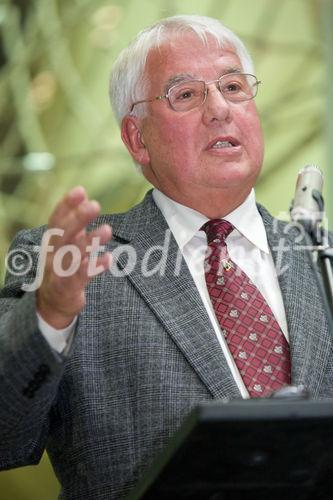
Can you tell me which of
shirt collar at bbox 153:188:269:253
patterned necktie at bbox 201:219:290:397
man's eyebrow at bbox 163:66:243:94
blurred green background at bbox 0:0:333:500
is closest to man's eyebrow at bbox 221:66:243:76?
man's eyebrow at bbox 163:66:243:94

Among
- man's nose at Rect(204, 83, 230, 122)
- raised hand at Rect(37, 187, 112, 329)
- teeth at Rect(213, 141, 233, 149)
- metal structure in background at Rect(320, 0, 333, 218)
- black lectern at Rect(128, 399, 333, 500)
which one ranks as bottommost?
black lectern at Rect(128, 399, 333, 500)

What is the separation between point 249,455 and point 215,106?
3.64ft

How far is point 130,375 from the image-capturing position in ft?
6.70

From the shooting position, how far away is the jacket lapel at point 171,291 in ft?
6.60

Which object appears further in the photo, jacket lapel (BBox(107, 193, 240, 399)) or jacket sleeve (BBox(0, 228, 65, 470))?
jacket lapel (BBox(107, 193, 240, 399))

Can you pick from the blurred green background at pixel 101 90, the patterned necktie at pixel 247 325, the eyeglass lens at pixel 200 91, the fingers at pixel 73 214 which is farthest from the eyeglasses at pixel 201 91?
the blurred green background at pixel 101 90

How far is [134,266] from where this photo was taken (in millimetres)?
2213

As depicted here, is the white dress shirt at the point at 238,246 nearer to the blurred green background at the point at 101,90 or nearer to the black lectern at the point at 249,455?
the black lectern at the point at 249,455

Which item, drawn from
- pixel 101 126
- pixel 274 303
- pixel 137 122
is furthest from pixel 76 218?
pixel 101 126

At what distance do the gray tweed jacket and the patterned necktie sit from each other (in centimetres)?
5

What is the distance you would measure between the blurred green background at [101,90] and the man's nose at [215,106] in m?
1.16

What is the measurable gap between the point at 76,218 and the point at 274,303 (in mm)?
785

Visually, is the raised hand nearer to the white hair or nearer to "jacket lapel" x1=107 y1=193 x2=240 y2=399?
"jacket lapel" x1=107 y1=193 x2=240 y2=399

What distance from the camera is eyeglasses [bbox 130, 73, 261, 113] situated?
2.37 meters
